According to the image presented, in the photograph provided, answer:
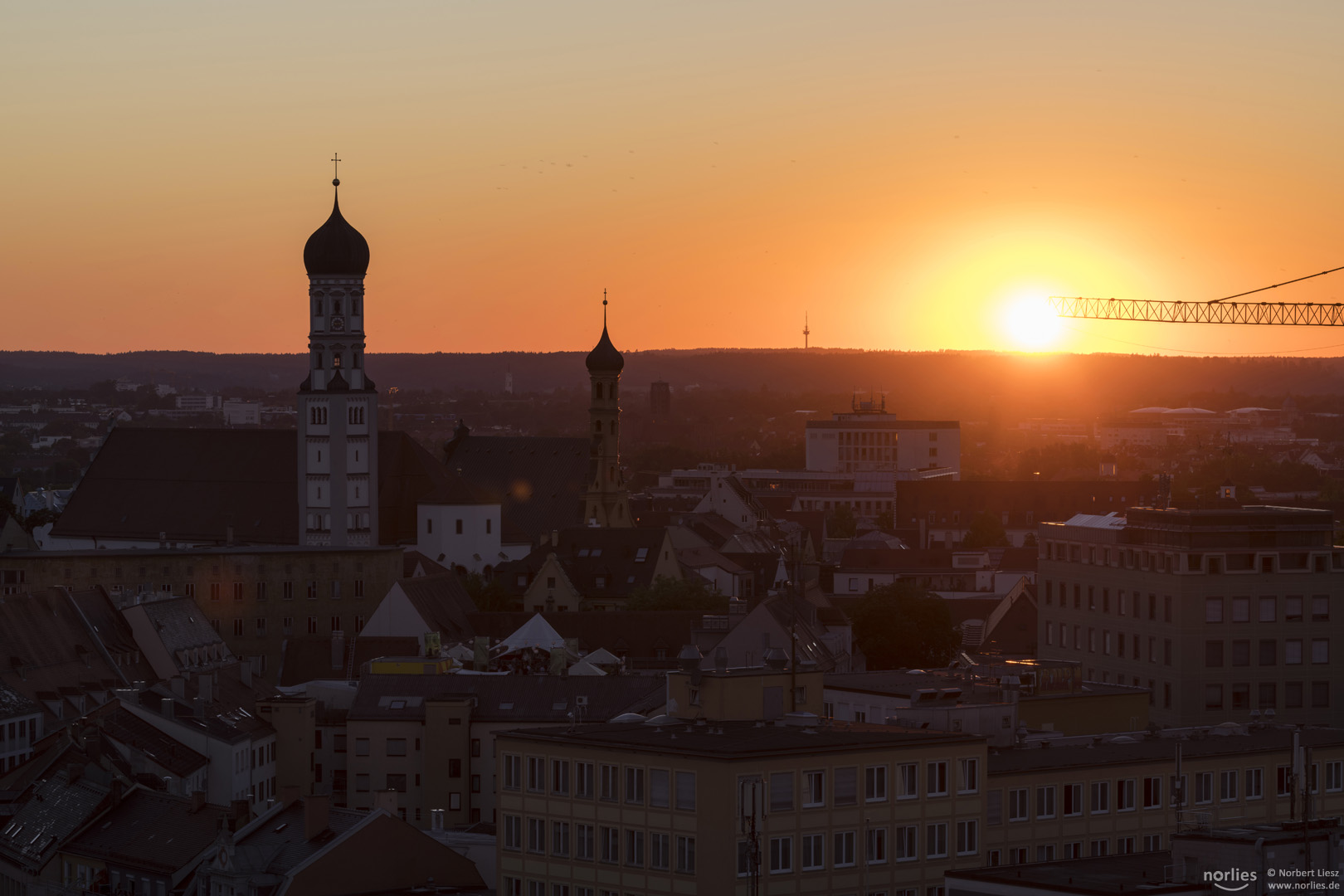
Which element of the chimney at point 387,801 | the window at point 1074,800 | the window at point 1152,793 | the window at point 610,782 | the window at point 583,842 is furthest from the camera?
the chimney at point 387,801

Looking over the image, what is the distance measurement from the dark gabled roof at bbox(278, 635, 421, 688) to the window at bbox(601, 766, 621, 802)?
49.7 meters

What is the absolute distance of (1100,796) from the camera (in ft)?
191

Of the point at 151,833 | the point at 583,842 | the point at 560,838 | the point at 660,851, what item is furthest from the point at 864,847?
the point at 151,833

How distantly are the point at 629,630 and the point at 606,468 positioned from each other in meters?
49.8

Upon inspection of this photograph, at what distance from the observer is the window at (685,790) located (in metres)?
50.4

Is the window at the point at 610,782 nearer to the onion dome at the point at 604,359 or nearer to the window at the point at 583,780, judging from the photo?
the window at the point at 583,780

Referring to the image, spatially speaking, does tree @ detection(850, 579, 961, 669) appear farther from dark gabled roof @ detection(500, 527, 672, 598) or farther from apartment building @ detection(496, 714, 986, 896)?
apartment building @ detection(496, 714, 986, 896)

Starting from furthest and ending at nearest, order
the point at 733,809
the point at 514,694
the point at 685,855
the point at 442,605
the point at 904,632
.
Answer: the point at 442,605 < the point at 904,632 < the point at 514,694 < the point at 685,855 < the point at 733,809

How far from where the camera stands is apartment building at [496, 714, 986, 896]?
165ft

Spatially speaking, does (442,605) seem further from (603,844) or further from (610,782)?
(610,782)

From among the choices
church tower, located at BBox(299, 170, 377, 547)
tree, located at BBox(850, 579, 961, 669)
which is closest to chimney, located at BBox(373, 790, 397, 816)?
tree, located at BBox(850, 579, 961, 669)

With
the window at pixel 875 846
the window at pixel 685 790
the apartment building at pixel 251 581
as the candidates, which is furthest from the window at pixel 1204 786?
the apartment building at pixel 251 581

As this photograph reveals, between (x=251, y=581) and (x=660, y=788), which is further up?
(x=251, y=581)

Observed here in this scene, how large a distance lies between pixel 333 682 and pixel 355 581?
118 feet
